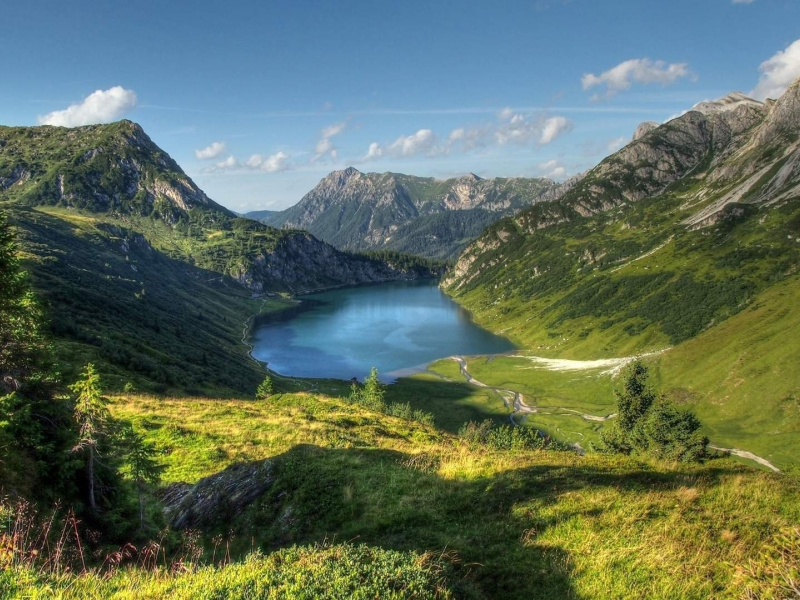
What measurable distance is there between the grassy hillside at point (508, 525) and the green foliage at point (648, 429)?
4620 centimetres

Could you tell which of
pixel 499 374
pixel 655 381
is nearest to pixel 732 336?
pixel 655 381

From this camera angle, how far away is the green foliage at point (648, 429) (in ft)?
196

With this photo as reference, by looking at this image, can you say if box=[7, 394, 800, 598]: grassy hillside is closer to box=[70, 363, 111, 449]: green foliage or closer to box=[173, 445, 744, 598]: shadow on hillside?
box=[173, 445, 744, 598]: shadow on hillside

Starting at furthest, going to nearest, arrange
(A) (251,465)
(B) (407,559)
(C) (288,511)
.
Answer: (A) (251,465) → (C) (288,511) → (B) (407,559)

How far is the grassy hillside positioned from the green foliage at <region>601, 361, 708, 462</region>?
4620cm

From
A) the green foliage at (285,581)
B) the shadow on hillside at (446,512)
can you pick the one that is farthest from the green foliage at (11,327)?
the green foliage at (285,581)

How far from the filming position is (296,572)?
8.66 metres

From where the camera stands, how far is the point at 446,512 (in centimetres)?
1319

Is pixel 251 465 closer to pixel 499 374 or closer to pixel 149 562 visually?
→ pixel 149 562

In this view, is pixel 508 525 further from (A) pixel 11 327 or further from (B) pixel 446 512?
(A) pixel 11 327

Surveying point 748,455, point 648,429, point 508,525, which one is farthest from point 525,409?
point 508,525

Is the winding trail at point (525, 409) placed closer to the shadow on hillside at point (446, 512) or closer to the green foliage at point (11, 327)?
the shadow on hillside at point (446, 512)

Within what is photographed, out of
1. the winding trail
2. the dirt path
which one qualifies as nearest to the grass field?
the winding trail

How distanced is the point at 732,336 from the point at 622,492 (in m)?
182
